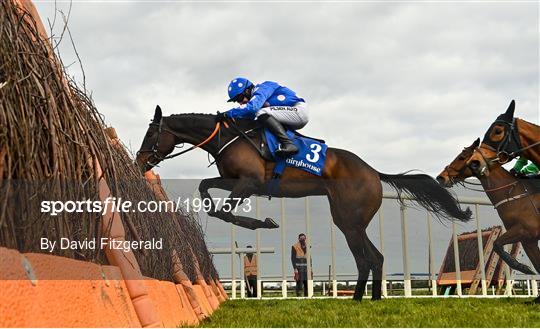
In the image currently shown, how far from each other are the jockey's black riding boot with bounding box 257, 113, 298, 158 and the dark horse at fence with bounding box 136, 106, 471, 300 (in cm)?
11

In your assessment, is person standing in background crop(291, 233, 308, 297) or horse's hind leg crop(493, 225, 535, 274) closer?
horse's hind leg crop(493, 225, 535, 274)

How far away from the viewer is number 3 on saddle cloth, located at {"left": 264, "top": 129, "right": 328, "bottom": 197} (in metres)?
5.64

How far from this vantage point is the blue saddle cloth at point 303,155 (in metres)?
5.64

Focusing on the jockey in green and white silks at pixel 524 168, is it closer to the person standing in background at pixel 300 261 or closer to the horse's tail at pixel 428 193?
the horse's tail at pixel 428 193

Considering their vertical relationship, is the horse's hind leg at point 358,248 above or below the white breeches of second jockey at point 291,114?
below

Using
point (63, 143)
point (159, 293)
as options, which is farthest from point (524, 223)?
point (63, 143)

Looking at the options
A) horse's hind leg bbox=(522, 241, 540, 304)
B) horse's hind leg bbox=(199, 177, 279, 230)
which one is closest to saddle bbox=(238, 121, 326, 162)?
horse's hind leg bbox=(199, 177, 279, 230)

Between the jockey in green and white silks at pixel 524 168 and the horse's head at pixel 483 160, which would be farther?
the jockey in green and white silks at pixel 524 168

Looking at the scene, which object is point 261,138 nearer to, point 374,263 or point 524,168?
point 374,263

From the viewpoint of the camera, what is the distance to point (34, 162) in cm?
203

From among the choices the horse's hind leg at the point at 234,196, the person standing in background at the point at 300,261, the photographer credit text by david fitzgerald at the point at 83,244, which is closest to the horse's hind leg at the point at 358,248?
the horse's hind leg at the point at 234,196

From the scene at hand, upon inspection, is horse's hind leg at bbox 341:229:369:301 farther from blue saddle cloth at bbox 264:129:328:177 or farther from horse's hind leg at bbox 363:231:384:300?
blue saddle cloth at bbox 264:129:328:177

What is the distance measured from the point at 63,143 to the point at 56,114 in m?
0.11

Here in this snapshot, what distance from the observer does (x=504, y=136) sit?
21.3 feet
